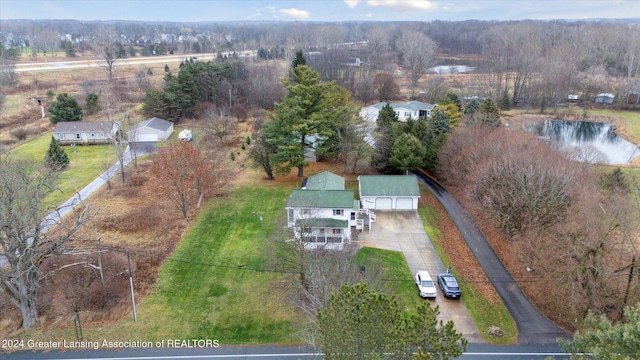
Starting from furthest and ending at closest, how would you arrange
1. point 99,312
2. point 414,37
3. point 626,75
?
point 414,37 < point 626,75 < point 99,312

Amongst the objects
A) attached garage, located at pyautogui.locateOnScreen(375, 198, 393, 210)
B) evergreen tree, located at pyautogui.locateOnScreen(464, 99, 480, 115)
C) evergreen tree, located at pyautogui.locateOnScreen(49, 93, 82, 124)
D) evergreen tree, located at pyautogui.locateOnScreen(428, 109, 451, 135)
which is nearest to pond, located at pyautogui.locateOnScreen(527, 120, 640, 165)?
→ evergreen tree, located at pyautogui.locateOnScreen(464, 99, 480, 115)

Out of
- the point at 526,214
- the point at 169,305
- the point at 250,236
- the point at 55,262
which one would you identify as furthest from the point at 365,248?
the point at 55,262

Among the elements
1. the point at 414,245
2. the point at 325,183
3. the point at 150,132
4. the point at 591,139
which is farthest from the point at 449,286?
the point at 591,139

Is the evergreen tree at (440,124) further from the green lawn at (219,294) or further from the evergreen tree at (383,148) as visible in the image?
the green lawn at (219,294)

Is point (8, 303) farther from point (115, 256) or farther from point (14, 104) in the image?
Answer: point (14, 104)

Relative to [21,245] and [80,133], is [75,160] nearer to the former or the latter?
[80,133]
